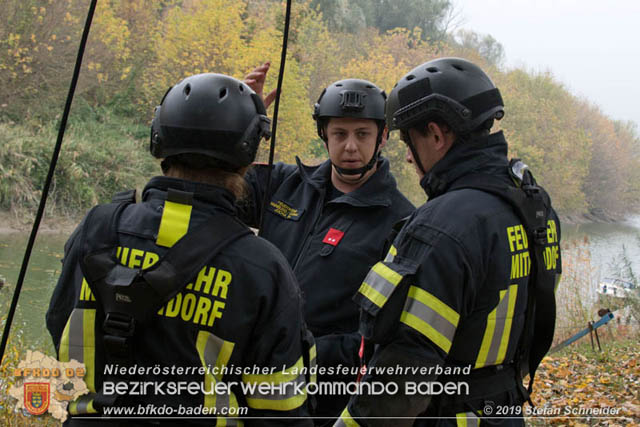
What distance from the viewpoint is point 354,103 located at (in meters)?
2.82

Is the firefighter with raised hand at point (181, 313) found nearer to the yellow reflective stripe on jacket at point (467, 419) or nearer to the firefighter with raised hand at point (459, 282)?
the firefighter with raised hand at point (459, 282)

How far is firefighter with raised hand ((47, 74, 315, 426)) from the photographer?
1.42 m

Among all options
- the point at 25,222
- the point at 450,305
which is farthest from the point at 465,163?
the point at 25,222

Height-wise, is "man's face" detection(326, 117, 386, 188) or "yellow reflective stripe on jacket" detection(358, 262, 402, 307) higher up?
"man's face" detection(326, 117, 386, 188)

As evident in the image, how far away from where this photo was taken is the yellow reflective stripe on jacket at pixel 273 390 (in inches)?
58.4

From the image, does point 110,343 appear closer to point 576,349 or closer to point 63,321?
point 63,321

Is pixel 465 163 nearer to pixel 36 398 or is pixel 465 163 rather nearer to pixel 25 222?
pixel 36 398

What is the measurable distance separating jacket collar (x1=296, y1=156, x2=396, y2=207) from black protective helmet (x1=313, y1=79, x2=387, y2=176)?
3.0 inches

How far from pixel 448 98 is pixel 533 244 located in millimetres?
571

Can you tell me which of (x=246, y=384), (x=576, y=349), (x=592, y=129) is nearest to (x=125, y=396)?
A: (x=246, y=384)

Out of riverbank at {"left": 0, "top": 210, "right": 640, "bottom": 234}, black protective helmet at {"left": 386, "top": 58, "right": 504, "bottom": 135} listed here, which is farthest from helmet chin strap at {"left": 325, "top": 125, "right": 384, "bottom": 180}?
riverbank at {"left": 0, "top": 210, "right": 640, "bottom": 234}

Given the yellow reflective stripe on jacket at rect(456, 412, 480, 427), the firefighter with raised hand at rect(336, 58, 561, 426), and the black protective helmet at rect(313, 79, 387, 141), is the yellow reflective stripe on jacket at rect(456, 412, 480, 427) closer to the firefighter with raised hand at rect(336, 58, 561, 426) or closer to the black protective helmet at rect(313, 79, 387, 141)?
the firefighter with raised hand at rect(336, 58, 561, 426)

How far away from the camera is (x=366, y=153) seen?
278 centimetres

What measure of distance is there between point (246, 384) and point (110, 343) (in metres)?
0.37
